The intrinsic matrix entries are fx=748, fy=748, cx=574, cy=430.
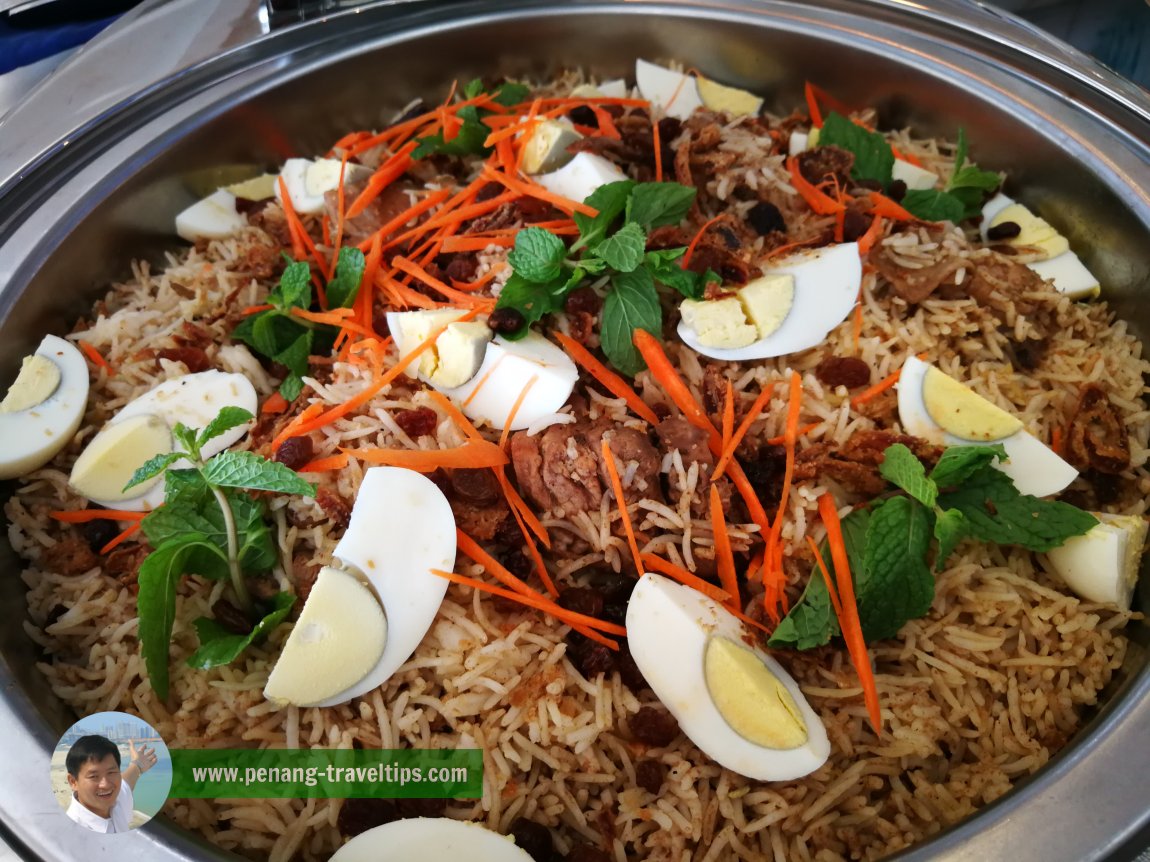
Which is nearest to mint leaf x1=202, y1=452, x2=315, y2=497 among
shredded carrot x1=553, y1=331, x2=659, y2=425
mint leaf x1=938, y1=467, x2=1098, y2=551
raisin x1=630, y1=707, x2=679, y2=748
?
shredded carrot x1=553, y1=331, x2=659, y2=425

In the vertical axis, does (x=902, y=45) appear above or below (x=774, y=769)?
above

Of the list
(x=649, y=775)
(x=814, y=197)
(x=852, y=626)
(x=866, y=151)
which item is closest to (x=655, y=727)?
(x=649, y=775)

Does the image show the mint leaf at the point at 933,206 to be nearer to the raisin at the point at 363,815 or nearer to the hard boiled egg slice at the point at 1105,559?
the hard boiled egg slice at the point at 1105,559

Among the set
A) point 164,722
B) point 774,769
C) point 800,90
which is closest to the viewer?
point 774,769

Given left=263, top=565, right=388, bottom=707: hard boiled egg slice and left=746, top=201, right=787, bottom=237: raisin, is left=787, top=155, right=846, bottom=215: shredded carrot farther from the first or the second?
left=263, top=565, right=388, bottom=707: hard boiled egg slice

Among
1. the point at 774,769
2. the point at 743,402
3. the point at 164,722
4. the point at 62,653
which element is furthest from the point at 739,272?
the point at 62,653

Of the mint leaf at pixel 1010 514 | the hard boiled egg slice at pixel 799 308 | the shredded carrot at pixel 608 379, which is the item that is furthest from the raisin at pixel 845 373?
the shredded carrot at pixel 608 379

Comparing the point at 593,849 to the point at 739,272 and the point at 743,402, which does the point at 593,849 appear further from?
the point at 739,272
